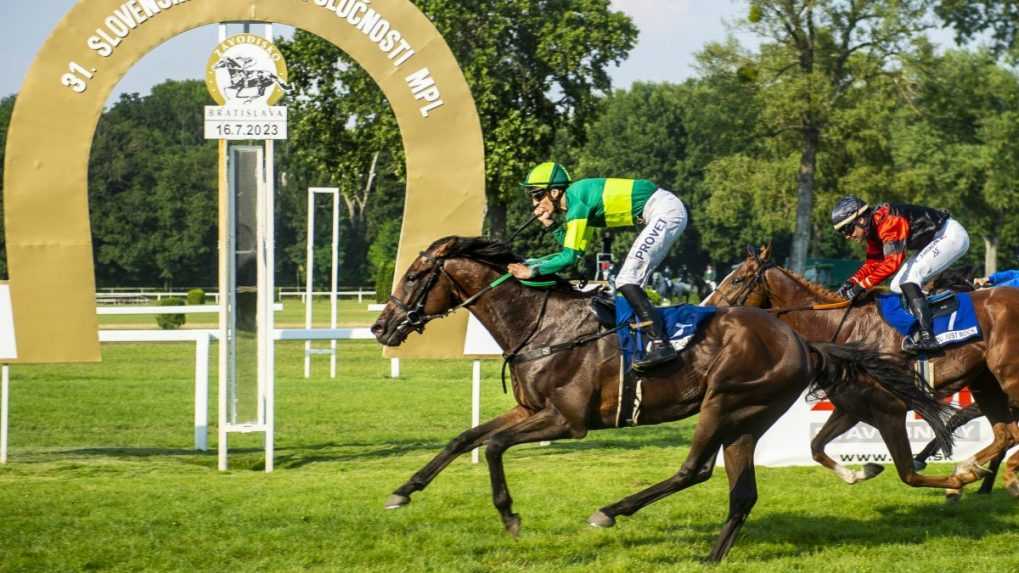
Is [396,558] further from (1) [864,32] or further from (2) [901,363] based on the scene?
(1) [864,32]

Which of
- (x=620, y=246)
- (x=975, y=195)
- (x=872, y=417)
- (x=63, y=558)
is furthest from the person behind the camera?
(x=620, y=246)

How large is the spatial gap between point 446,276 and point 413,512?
1.64 m

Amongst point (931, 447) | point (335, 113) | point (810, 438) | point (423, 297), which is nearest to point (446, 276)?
point (423, 297)

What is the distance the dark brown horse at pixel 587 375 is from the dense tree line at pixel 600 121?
907 cm

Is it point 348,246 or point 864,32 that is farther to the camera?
point 348,246

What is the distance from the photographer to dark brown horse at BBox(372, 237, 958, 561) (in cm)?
659

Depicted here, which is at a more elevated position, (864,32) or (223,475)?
(864,32)

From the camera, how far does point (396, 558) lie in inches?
254

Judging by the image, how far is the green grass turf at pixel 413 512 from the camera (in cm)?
646

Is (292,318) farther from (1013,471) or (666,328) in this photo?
(666,328)

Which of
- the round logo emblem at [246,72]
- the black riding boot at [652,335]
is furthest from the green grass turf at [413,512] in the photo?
the round logo emblem at [246,72]

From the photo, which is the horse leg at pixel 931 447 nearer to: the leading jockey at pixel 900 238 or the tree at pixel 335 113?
the leading jockey at pixel 900 238

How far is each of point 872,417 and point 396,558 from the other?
2.96 metres

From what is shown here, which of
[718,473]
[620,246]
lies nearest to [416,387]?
[718,473]
